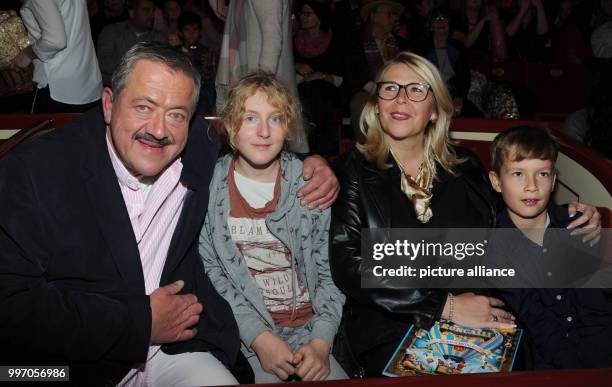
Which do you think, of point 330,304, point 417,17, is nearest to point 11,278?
point 330,304

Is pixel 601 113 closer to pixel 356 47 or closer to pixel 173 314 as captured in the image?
pixel 173 314

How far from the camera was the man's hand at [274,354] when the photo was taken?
6.68 ft

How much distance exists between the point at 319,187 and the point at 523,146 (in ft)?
2.65

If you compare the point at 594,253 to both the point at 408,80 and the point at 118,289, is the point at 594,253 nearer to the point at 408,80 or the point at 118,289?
the point at 408,80

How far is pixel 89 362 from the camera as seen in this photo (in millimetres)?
1764

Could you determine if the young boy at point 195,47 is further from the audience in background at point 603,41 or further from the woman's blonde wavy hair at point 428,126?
the audience in background at point 603,41

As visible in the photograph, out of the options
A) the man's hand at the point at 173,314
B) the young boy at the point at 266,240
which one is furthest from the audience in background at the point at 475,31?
the man's hand at the point at 173,314

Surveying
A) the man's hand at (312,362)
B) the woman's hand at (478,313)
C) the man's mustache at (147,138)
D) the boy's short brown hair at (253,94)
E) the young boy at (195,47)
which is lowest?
the man's hand at (312,362)

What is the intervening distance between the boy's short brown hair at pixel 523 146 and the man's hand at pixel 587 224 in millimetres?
218

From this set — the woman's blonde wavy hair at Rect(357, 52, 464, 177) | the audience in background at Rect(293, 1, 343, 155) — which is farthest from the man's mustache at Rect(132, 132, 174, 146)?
the audience in background at Rect(293, 1, 343, 155)

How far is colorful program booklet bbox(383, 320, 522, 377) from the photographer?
1850 millimetres

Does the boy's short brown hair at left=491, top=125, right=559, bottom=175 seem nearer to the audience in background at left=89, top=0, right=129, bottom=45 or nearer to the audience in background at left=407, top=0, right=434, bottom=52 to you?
the audience in background at left=407, top=0, right=434, bottom=52

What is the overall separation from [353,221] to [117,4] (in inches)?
191

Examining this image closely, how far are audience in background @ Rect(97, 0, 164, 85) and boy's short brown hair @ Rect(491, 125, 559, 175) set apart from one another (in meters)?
3.96
